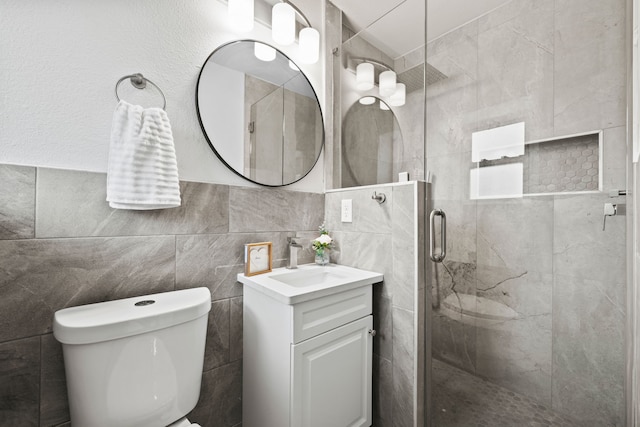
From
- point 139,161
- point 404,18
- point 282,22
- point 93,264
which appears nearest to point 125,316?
point 93,264

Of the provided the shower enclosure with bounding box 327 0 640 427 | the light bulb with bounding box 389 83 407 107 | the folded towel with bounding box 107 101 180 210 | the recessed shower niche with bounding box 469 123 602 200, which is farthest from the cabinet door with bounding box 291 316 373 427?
the light bulb with bounding box 389 83 407 107

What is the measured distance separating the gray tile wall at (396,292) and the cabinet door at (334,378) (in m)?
0.09

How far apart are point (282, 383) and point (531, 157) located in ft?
4.62

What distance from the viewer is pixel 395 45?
148cm

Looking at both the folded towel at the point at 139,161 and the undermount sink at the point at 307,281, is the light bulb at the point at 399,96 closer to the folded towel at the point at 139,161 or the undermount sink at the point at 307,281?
the undermount sink at the point at 307,281

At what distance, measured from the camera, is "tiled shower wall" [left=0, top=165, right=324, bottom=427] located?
795 millimetres

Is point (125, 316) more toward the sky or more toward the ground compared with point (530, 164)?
more toward the ground

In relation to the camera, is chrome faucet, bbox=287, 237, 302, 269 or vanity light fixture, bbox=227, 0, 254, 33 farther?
chrome faucet, bbox=287, 237, 302, 269

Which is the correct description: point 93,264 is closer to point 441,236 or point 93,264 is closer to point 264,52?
point 264,52

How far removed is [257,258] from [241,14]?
121 cm

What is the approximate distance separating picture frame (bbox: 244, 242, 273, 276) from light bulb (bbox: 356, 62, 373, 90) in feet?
3.79

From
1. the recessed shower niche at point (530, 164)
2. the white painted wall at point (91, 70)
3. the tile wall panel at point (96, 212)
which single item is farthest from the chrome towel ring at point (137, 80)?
the recessed shower niche at point (530, 164)

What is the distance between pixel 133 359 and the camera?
78cm

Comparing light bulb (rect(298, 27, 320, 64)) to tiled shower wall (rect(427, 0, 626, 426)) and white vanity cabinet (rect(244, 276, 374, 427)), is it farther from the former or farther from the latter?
white vanity cabinet (rect(244, 276, 374, 427))
